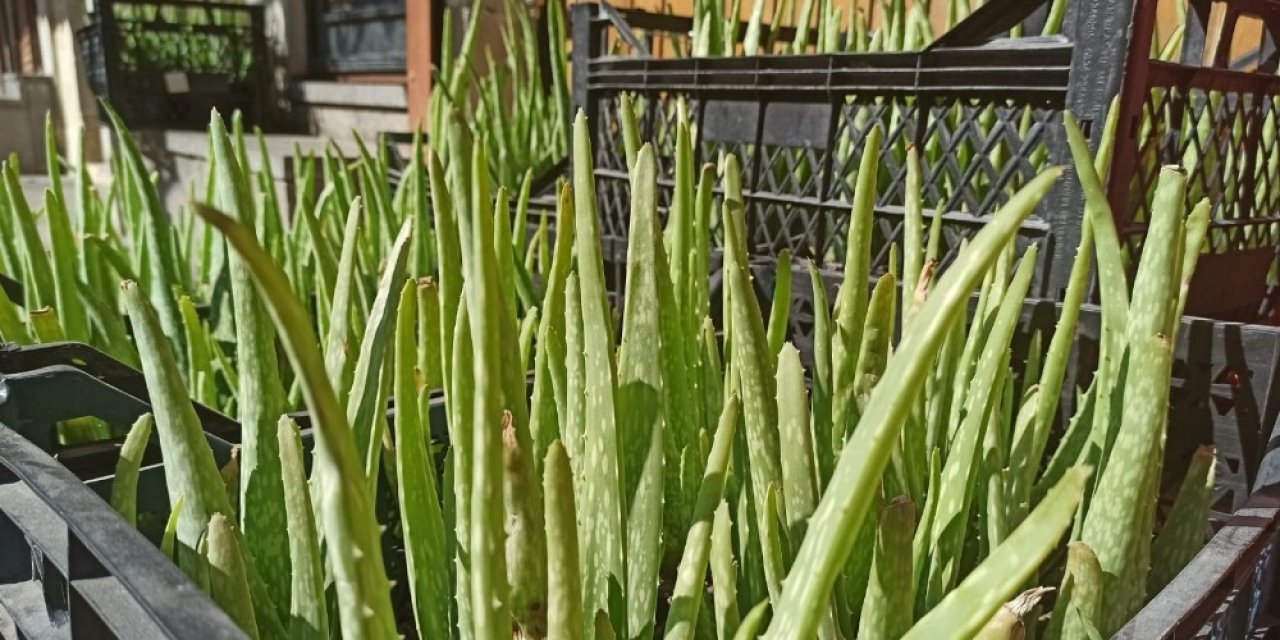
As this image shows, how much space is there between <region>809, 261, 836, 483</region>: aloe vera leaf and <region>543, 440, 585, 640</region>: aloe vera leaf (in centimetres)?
14

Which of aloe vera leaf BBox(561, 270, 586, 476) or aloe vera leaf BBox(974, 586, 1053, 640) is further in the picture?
aloe vera leaf BBox(561, 270, 586, 476)

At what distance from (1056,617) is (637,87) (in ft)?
1.90

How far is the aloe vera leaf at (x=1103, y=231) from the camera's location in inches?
11.2

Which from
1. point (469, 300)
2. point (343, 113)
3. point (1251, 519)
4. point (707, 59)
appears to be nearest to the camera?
point (469, 300)

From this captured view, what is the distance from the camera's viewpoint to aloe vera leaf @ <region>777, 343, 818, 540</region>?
0.81 ft

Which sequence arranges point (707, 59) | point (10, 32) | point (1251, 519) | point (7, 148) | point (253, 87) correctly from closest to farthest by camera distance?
point (1251, 519) < point (707, 59) < point (253, 87) < point (7, 148) < point (10, 32)

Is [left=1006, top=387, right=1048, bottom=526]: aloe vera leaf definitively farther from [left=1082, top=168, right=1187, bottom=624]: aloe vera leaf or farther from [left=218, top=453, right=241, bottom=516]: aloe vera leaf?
[left=218, top=453, right=241, bottom=516]: aloe vera leaf

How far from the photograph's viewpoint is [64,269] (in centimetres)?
51

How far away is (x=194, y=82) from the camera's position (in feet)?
9.18

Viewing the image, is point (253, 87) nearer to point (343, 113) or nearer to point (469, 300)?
point (343, 113)

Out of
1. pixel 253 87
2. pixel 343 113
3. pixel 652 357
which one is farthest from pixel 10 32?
pixel 652 357

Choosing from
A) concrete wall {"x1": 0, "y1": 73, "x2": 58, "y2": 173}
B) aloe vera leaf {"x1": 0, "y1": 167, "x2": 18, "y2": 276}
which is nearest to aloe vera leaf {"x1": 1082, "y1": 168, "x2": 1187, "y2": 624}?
aloe vera leaf {"x1": 0, "y1": 167, "x2": 18, "y2": 276}

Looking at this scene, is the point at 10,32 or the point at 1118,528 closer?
the point at 1118,528

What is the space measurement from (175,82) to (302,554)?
2933mm
